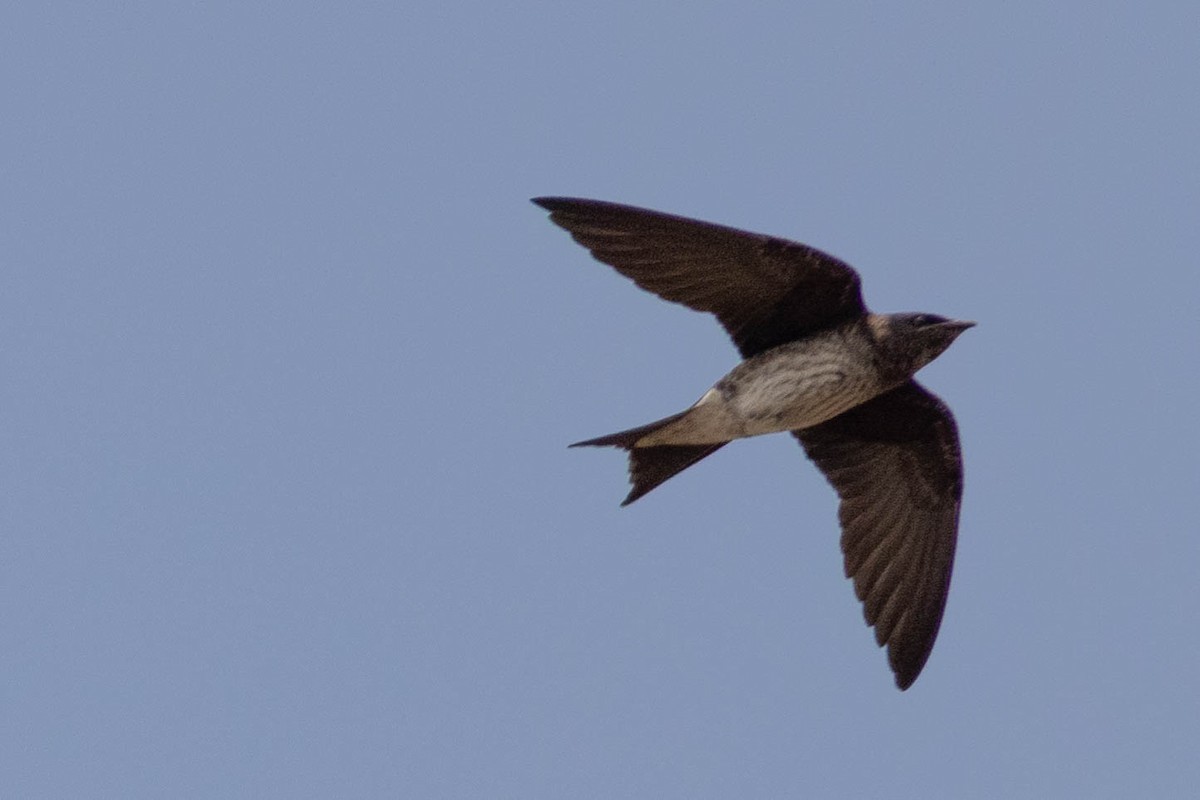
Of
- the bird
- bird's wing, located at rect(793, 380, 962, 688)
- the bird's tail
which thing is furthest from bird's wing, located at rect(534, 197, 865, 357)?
bird's wing, located at rect(793, 380, 962, 688)

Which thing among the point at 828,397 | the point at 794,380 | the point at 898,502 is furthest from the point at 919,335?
the point at 898,502

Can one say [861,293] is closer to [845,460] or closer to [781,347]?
[781,347]

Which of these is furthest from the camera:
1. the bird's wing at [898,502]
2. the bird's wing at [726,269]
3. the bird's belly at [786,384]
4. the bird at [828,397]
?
the bird's wing at [898,502]

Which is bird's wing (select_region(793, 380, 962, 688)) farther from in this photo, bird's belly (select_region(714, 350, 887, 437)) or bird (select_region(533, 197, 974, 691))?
bird's belly (select_region(714, 350, 887, 437))

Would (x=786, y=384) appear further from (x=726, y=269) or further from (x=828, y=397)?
(x=726, y=269)

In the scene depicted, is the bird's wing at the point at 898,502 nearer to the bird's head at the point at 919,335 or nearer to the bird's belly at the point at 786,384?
the bird's head at the point at 919,335

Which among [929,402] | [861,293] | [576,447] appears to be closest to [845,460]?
[929,402]

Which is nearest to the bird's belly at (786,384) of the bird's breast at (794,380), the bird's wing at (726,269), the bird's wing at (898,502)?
the bird's breast at (794,380)
